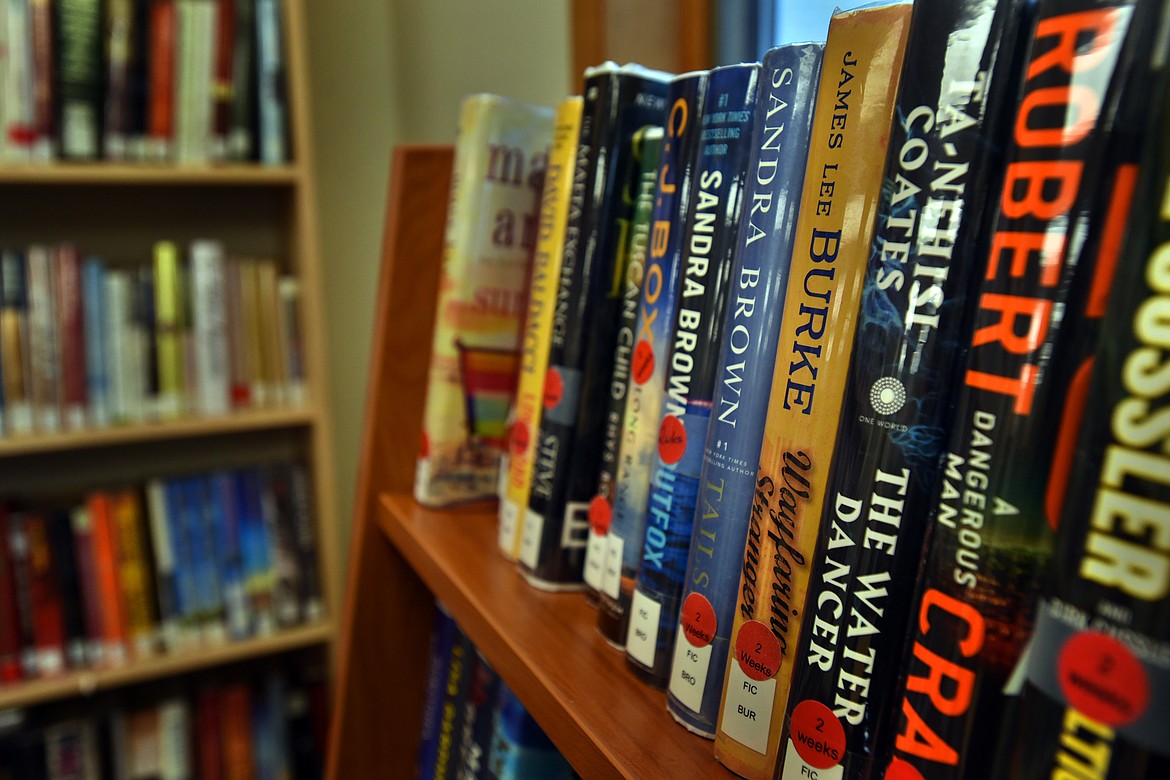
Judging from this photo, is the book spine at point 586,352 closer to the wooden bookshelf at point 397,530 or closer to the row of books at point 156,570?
the wooden bookshelf at point 397,530

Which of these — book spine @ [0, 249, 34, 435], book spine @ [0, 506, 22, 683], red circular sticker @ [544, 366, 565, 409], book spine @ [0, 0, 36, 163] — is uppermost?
book spine @ [0, 0, 36, 163]

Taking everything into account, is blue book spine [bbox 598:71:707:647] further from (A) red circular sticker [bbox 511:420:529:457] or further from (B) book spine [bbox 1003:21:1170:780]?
(B) book spine [bbox 1003:21:1170:780]

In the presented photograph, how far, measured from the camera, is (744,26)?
3.46 feet

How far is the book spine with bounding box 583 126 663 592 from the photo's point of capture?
1.63ft

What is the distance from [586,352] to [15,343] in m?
1.16

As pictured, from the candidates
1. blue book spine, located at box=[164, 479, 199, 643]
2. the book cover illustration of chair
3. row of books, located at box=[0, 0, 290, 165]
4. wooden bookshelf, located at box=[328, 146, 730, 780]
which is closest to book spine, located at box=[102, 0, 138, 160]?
row of books, located at box=[0, 0, 290, 165]

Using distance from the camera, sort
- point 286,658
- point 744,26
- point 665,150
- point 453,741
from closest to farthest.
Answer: point 665,150 < point 453,741 < point 744,26 < point 286,658

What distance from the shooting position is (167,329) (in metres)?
1.33

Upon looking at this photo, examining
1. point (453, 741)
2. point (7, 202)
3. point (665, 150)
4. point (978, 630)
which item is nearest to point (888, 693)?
point (978, 630)

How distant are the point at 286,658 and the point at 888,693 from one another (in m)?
1.64

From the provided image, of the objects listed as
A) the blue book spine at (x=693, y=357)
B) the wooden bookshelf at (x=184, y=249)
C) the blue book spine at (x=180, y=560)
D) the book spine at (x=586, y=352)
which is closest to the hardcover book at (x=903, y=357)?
the blue book spine at (x=693, y=357)

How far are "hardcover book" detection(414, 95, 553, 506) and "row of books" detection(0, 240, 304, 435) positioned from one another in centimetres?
85

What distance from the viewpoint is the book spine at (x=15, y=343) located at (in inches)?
48.2

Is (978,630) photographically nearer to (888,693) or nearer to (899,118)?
(888,693)
